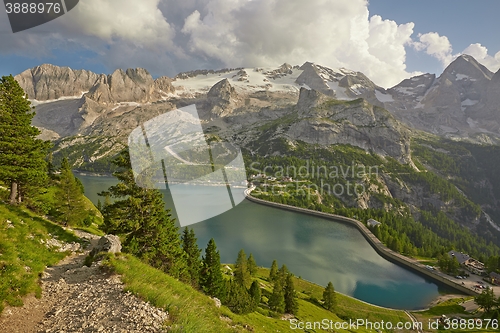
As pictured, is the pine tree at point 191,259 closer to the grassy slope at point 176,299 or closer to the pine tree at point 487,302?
the grassy slope at point 176,299

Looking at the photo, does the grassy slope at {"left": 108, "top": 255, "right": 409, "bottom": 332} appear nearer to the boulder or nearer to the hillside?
the hillside

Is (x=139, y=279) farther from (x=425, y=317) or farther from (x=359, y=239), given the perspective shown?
(x=359, y=239)

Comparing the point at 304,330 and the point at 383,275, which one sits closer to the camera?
the point at 304,330

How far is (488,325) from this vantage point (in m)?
40.6

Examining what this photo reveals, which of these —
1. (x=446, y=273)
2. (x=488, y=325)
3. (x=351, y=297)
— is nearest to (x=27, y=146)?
(x=351, y=297)

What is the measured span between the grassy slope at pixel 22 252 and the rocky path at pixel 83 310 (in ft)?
1.36

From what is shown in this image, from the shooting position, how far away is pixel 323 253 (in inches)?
2714

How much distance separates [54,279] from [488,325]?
2382 inches

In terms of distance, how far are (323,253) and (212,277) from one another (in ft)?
169

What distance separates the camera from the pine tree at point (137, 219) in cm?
1673

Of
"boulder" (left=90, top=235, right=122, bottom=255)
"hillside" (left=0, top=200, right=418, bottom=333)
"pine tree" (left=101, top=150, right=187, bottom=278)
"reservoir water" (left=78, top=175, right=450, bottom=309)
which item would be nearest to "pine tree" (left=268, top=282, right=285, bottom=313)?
"pine tree" (left=101, top=150, right=187, bottom=278)

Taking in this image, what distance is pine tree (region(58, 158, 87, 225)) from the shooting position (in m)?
22.8

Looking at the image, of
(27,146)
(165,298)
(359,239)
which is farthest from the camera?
(359,239)

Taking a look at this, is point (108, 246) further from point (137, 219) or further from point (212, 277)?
point (212, 277)
